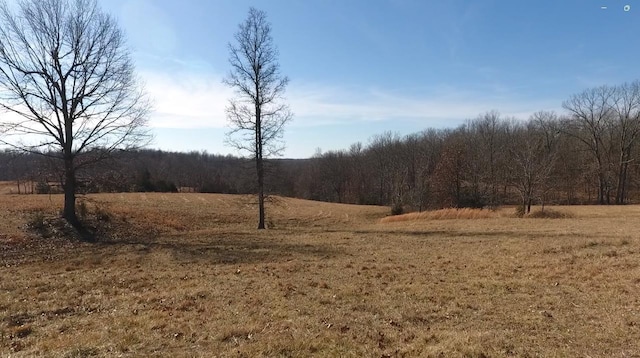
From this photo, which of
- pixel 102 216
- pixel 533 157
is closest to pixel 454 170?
pixel 533 157

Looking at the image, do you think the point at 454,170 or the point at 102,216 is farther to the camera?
the point at 454,170

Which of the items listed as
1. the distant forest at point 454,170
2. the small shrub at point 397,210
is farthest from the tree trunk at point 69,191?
the small shrub at point 397,210

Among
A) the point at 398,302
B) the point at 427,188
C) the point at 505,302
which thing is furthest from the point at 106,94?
the point at 427,188

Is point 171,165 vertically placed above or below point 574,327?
above

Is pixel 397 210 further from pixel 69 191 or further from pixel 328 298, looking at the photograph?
pixel 328 298

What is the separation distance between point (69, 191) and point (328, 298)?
17253 millimetres

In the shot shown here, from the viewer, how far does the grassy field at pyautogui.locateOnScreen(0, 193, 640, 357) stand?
596 centimetres

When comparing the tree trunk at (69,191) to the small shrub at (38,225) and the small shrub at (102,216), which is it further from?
the small shrub at (102,216)

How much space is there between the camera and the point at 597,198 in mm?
63188

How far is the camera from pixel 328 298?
8.80m

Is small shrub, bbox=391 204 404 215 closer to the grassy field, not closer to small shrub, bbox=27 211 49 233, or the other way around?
the grassy field

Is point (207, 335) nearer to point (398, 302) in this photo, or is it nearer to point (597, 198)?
point (398, 302)

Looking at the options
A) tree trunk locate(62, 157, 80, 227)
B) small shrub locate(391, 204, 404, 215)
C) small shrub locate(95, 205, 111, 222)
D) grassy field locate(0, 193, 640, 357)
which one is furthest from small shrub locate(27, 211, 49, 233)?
small shrub locate(391, 204, 404, 215)

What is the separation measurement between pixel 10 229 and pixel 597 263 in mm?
23169
